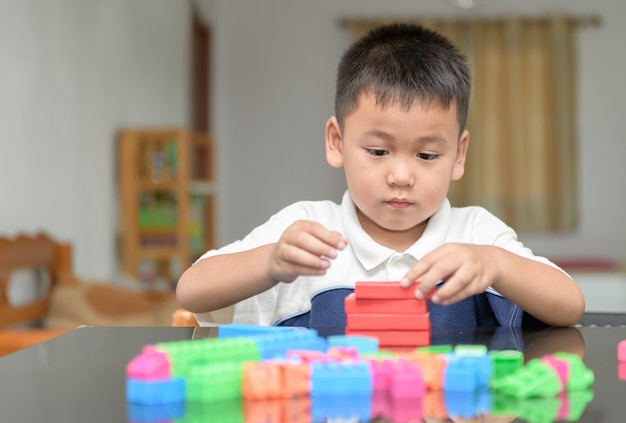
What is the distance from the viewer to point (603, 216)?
289 inches

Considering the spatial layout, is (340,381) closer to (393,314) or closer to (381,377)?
(381,377)

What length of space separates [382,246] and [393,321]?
1.35 ft

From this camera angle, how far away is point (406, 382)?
641 millimetres

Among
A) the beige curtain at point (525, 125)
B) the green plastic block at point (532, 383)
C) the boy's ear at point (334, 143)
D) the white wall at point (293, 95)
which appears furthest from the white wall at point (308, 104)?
the green plastic block at point (532, 383)

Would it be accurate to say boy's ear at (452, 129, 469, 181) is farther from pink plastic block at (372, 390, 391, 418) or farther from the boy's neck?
pink plastic block at (372, 390, 391, 418)

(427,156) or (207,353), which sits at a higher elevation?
(427,156)

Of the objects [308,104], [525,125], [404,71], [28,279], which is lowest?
[28,279]

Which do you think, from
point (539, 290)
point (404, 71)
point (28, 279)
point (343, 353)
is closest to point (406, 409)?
point (343, 353)

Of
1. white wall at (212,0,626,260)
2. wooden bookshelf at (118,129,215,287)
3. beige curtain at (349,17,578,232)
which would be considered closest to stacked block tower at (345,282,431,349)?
wooden bookshelf at (118,129,215,287)

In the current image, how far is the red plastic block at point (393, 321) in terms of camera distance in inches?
34.2

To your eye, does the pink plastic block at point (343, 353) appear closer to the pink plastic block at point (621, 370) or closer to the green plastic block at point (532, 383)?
the green plastic block at point (532, 383)

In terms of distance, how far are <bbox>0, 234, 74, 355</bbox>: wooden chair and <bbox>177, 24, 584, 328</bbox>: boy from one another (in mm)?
2028

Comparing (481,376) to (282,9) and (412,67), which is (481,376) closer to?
(412,67)

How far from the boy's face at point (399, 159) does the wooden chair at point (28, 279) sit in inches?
83.9
